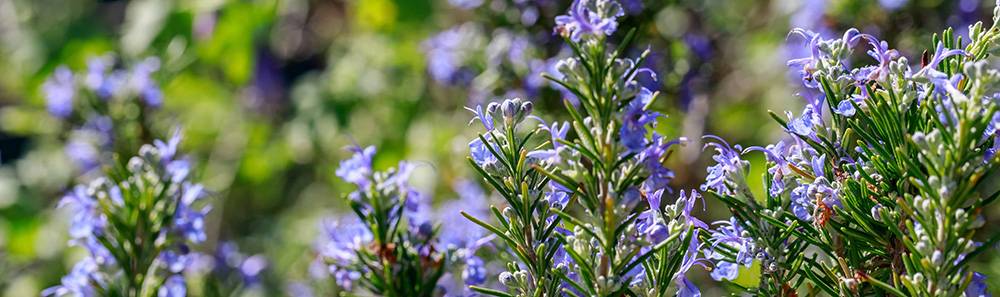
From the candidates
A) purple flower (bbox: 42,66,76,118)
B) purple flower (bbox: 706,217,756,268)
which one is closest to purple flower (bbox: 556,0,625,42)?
purple flower (bbox: 706,217,756,268)

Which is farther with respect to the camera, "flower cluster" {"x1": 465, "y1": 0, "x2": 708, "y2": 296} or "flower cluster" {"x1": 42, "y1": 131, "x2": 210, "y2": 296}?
"flower cluster" {"x1": 42, "y1": 131, "x2": 210, "y2": 296}

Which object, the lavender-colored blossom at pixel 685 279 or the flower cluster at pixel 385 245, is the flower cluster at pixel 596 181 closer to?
the lavender-colored blossom at pixel 685 279

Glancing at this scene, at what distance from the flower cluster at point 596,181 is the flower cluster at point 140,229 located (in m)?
0.47

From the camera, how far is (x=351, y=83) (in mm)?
2371

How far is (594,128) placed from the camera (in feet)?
2.61

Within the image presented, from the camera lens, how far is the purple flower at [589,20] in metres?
0.78

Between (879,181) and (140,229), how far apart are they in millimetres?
818

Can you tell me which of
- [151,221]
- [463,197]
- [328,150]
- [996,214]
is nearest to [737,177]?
[151,221]

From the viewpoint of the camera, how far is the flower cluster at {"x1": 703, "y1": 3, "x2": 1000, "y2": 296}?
2.41 feet

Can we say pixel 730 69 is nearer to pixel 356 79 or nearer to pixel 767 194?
pixel 356 79

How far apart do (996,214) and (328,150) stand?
1447mm

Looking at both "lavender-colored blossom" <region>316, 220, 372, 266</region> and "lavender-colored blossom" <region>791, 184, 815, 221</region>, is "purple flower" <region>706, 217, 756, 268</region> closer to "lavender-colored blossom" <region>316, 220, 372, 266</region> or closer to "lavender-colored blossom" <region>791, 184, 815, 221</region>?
"lavender-colored blossom" <region>791, 184, 815, 221</region>

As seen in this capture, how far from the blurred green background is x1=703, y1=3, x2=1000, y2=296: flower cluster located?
789 mm

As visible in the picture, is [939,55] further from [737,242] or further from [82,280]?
[82,280]
